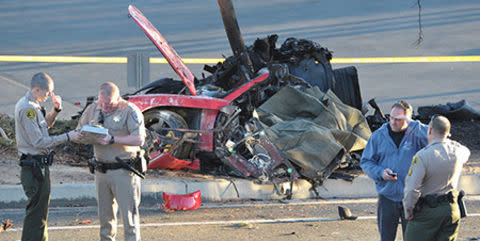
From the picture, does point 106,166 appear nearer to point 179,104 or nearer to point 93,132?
point 93,132

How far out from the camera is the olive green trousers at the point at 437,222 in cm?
535

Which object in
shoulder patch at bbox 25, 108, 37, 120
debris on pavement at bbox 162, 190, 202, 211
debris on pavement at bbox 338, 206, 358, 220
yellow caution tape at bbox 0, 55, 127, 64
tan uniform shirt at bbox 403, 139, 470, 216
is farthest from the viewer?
yellow caution tape at bbox 0, 55, 127, 64

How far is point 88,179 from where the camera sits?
30.1 feet

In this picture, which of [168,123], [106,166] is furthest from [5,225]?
[168,123]

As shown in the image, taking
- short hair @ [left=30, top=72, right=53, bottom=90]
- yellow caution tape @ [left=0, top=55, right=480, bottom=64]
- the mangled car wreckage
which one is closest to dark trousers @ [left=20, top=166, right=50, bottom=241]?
short hair @ [left=30, top=72, right=53, bottom=90]

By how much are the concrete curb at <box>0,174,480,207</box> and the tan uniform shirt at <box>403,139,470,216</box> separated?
160 inches

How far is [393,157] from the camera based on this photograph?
19.9 feet

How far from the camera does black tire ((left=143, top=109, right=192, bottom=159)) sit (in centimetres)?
942

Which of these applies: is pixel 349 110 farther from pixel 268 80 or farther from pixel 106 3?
pixel 106 3

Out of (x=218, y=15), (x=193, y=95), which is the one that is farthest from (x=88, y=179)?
(x=218, y=15)

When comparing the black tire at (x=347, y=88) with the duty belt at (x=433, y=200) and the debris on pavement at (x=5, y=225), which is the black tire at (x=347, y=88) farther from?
the duty belt at (x=433, y=200)

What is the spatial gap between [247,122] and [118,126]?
3458mm

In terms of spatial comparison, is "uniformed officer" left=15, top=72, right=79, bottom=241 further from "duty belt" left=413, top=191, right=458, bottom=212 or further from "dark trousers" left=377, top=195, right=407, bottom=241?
"duty belt" left=413, top=191, right=458, bottom=212

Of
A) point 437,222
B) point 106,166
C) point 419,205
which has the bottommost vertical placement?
point 437,222
